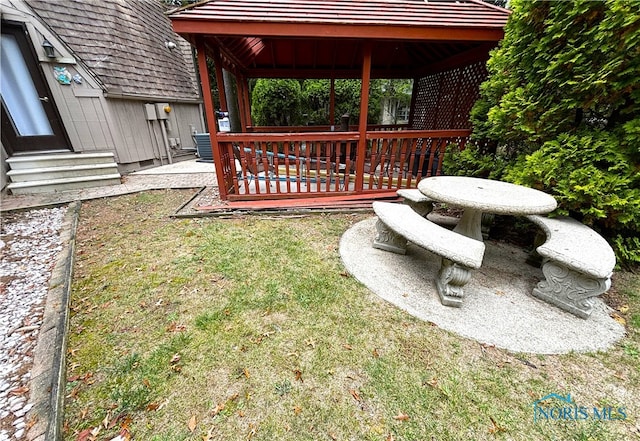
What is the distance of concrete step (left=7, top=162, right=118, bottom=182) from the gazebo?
3.15 metres

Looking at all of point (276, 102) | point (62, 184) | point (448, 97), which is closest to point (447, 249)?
point (448, 97)

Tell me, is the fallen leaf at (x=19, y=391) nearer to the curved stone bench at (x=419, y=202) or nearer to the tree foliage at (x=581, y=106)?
the curved stone bench at (x=419, y=202)

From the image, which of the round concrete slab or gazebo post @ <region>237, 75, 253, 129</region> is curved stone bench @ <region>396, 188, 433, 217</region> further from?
gazebo post @ <region>237, 75, 253, 129</region>

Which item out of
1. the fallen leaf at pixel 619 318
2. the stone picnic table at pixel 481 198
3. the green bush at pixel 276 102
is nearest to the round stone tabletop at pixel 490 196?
the stone picnic table at pixel 481 198

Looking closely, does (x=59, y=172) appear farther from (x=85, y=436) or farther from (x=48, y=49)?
(x=85, y=436)

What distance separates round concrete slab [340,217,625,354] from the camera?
6.07ft

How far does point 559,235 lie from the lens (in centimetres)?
226

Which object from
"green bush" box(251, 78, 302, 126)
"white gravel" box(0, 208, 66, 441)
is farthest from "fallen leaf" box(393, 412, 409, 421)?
"green bush" box(251, 78, 302, 126)

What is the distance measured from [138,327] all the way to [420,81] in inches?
293

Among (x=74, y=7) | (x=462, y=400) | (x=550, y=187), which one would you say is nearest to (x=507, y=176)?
(x=550, y=187)

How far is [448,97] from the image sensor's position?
532 cm

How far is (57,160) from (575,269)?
26.3ft

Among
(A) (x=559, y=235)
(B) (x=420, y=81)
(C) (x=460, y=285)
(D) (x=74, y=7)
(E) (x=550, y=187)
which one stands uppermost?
(D) (x=74, y=7)

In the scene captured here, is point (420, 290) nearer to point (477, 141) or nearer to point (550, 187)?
point (550, 187)
